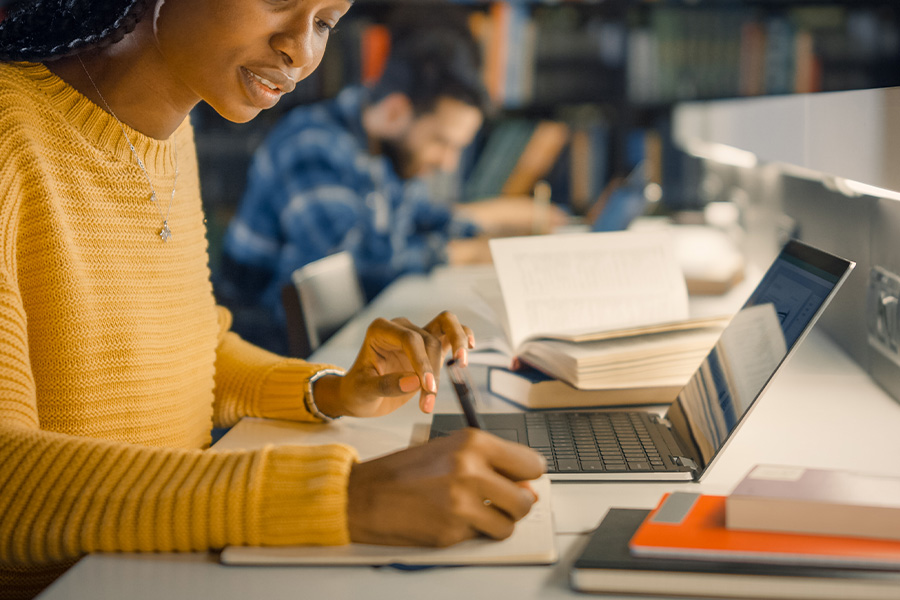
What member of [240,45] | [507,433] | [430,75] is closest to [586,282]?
[507,433]

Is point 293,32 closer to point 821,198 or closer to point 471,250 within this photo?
point 821,198

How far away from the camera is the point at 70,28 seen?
817 millimetres

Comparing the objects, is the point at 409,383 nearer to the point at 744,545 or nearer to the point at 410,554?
the point at 410,554

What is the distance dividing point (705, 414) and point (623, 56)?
2.69 metres

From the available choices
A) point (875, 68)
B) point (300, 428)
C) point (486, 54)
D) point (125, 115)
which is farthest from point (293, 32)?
point (875, 68)

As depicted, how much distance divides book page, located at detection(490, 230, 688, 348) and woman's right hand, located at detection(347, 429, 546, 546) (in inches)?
18.3

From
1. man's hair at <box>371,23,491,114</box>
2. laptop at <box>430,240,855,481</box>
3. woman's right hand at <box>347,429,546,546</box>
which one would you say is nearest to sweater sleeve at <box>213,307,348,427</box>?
laptop at <box>430,240,855,481</box>

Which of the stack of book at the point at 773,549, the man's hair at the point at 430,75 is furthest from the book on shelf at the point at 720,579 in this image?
the man's hair at the point at 430,75

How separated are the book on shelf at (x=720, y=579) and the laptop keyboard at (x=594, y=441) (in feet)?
0.72

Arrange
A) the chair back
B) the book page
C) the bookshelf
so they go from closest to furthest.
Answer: the book page, the chair back, the bookshelf

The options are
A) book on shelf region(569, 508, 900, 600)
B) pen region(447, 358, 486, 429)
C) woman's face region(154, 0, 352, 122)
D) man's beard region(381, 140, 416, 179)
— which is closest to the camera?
book on shelf region(569, 508, 900, 600)

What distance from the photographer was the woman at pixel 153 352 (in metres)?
0.59

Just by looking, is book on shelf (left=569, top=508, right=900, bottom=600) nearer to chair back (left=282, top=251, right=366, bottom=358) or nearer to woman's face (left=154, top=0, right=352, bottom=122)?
woman's face (left=154, top=0, right=352, bottom=122)

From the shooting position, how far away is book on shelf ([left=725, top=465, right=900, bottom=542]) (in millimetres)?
541
